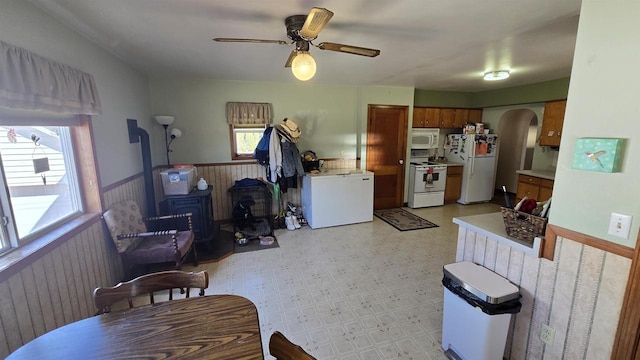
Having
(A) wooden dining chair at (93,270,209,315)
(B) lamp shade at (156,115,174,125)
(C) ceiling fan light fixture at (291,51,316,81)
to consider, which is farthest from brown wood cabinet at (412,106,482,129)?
(A) wooden dining chair at (93,270,209,315)

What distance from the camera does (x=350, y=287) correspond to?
2674 mm

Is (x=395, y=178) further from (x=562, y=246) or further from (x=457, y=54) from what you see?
(x=562, y=246)

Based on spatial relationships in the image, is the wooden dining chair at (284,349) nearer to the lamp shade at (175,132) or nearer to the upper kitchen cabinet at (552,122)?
the lamp shade at (175,132)

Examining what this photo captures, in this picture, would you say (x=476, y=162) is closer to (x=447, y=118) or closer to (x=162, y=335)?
Answer: (x=447, y=118)

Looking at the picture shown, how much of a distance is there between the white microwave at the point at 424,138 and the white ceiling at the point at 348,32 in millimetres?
1859

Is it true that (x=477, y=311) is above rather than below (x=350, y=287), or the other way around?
above

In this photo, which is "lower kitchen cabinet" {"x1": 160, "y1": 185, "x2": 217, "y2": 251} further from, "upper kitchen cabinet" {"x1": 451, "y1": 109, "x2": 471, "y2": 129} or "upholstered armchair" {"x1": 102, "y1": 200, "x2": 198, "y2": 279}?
"upper kitchen cabinet" {"x1": 451, "y1": 109, "x2": 471, "y2": 129}

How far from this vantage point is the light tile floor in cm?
200

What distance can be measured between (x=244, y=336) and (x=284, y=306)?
144 cm

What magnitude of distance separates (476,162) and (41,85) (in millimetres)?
6281

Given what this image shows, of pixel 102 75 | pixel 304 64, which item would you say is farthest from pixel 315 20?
pixel 102 75

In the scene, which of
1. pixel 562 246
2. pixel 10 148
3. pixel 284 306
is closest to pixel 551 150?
pixel 562 246

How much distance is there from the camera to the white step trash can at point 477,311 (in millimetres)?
1542

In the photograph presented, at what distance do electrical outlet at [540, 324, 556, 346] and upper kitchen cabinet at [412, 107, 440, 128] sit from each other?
4.37 metres
